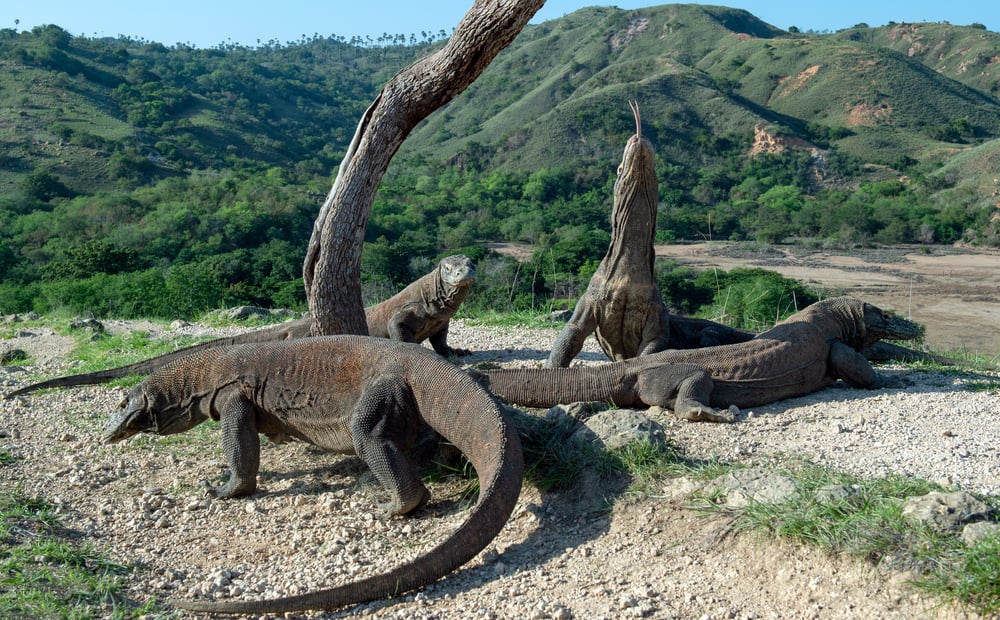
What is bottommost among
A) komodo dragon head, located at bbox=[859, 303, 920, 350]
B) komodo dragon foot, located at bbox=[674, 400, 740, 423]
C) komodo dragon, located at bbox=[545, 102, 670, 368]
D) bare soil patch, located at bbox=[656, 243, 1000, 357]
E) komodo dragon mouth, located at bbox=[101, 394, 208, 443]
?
bare soil patch, located at bbox=[656, 243, 1000, 357]

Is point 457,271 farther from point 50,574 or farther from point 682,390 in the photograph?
point 50,574

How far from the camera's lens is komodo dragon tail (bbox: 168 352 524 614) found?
321 cm

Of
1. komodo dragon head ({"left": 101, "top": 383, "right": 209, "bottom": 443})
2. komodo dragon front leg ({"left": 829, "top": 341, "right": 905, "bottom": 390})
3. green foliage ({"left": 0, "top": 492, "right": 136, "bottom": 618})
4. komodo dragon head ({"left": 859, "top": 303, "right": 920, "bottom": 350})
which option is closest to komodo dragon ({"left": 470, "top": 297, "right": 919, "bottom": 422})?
komodo dragon front leg ({"left": 829, "top": 341, "right": 905, "bottom": 390})

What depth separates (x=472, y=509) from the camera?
372 centimetres

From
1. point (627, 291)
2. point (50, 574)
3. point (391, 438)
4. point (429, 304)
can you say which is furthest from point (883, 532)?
point (429, 304)

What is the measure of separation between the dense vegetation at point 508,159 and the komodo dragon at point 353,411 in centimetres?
845

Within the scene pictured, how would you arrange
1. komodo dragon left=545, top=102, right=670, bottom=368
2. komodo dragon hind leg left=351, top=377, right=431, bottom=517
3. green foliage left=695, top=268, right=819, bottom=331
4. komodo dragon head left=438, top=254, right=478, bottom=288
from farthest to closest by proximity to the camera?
green foliage left=695, top=268, right=819, bottom=331, komodo dragon head left=438, top=254, right=478, bottom=288, komodo dragon left=545, top=102, right=670, bottom=368, komodo dragon hind leg left=351, top=377, right=431, bottom=517

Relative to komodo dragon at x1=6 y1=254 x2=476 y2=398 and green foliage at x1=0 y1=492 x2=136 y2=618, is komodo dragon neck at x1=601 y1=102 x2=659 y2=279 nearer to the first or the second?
komodo dragon at x1=6 y1=254 x2=476 y2=398

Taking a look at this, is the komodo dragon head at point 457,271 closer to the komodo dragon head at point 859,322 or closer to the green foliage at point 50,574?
the komodo dragon head at point 859,322

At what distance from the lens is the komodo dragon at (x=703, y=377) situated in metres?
5.27

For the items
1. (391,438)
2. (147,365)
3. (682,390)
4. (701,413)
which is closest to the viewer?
(391,438)

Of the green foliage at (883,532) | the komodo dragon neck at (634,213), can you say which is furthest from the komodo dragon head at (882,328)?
the green foliage at (883,532)

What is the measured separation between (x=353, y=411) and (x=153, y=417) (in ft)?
4.56

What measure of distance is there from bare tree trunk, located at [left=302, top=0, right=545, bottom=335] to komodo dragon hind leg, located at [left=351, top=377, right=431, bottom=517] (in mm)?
2029
